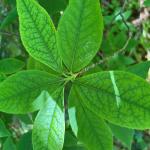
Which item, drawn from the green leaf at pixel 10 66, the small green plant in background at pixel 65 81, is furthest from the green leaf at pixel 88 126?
the green leaf at pixel 10 66

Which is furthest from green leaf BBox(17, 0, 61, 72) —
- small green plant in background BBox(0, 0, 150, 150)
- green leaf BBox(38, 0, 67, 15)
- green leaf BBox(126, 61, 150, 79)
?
green leaf BBox(38, 0, 67, 15)

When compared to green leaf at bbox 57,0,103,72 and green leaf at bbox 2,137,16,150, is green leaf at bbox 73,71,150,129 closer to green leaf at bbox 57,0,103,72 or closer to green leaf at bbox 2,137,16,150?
green leaf at bbox 57,0,103,72

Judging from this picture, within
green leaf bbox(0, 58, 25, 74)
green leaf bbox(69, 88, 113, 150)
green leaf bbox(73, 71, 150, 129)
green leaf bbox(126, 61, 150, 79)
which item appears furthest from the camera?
green leaf bbox(0, 58, 25, 74)

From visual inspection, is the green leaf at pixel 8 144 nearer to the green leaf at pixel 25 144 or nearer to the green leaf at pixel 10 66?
the green leaf at pixel 25 144

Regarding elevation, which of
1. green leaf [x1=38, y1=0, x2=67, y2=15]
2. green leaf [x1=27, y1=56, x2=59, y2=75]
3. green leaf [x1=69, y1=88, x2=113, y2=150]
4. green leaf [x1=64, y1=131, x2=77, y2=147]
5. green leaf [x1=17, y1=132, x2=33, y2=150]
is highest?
green leaf [x1=38, y1=0, x2=67, y2=15]

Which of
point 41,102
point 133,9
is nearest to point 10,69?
point 41,102

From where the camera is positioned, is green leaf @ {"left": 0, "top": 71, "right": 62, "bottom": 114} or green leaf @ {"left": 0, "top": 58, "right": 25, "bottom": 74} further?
green leaf @ {"left": 0, "top": 58, "right": 25, "bottom": 74}

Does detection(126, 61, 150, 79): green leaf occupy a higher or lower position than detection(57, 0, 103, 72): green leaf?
lower
